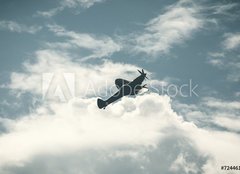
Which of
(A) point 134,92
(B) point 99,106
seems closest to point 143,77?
(A) point 134,92

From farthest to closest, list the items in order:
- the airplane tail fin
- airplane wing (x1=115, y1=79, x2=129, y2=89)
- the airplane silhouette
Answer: the airplane tail fin < airplane wing (x1=115, y1=79, x2=129, y2=89) < the airplane silhouette

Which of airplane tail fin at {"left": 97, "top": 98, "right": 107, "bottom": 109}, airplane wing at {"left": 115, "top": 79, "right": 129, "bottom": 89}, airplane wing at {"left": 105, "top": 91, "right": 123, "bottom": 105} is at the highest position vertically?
airplane wing at {"left": 115, "top": 79, "right": 129, "bottom": 89}

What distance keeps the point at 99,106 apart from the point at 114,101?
121 inches

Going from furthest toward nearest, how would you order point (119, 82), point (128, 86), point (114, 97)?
point (119, 82) → point (114, 97) → point (128, 86)

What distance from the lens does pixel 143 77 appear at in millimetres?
79875

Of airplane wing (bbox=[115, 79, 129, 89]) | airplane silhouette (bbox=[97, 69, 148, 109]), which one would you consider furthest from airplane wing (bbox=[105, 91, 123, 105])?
airplane wing (bbox=[115, 79, 129, 89])

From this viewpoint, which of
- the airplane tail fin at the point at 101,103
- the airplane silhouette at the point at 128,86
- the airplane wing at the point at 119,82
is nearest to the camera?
the airplane silhouette at the point at 128,86

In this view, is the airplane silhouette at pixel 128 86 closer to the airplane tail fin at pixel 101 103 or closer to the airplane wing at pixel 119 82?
the airplane wing at pixel 119 82

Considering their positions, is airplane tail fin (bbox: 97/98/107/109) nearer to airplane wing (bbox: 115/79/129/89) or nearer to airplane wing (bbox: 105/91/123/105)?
airplane wing (bbox: 105/91/123/105)

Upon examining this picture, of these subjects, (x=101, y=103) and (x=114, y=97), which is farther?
(x=101, y=103)

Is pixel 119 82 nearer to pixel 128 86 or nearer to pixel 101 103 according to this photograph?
pixel 128 86

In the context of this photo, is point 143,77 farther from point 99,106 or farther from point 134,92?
point 99,106

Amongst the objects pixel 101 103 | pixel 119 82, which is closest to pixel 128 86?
pixel 119 82

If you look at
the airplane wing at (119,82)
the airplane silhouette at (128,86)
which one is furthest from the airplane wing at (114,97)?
the airplane wing at (119,82)
